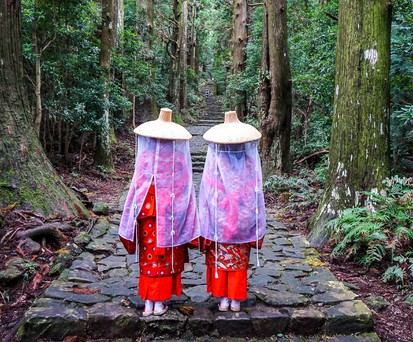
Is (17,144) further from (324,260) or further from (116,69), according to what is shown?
(116,69)

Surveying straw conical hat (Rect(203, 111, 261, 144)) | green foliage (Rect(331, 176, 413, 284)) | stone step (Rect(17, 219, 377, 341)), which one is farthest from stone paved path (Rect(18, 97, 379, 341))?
straw conical hat (Rect(203, 111, 261, 144))

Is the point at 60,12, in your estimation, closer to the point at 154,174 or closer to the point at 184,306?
the point at 154,174

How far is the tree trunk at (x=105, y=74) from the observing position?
419 inches

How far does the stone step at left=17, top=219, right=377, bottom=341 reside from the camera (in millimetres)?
3369

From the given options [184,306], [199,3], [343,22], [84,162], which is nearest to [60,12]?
[84,162]

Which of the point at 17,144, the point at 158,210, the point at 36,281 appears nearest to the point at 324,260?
the point at 158,210

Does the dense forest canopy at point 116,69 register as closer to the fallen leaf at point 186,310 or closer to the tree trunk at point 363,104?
the tree trunk at point 363,104

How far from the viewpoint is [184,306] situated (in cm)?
364

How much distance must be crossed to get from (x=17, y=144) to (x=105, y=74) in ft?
18.6

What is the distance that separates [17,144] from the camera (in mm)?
5488

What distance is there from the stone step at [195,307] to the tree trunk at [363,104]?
54.1 inches

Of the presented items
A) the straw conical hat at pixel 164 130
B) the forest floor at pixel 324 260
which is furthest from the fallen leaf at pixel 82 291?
the straw conical hat at pixel 164 130

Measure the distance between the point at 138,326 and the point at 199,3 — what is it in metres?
31.3

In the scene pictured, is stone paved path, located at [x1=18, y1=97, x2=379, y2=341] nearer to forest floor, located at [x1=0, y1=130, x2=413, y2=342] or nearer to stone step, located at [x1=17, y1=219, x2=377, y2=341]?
stone step, located at [x1=17, y1=219, x2=377, y2=341]
